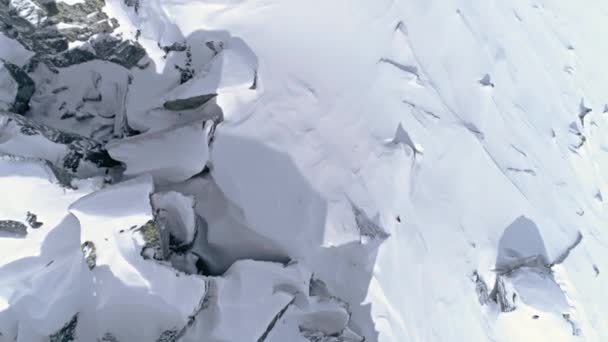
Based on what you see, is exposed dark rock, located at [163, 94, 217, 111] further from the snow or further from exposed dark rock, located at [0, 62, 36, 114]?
the snow

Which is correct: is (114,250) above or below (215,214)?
above

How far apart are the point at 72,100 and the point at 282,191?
224cm

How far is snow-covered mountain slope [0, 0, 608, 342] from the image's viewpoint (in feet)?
12.0

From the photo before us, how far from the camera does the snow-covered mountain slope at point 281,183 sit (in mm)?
3650

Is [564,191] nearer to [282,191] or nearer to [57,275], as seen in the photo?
[282,191]

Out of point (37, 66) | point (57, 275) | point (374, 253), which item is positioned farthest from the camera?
point (37, 66)

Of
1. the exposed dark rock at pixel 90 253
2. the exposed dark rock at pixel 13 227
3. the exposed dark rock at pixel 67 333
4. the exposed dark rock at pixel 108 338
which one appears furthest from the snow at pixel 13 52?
the exposed dark rock at pixel 108 338

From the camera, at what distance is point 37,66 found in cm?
498

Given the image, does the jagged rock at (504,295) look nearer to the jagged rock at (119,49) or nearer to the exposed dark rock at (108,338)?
the exposed dark rock at (108,338)

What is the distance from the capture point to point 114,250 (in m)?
3.65

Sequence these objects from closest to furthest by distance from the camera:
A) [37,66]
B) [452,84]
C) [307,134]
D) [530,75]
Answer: [307,134] → [37,66] → [452,84] → [530,75]

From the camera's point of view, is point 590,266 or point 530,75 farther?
point 530,75

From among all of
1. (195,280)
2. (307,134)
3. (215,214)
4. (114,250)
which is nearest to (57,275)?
(114,250)

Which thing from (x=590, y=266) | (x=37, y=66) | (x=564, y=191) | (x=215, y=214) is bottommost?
(x=590, y=266)
